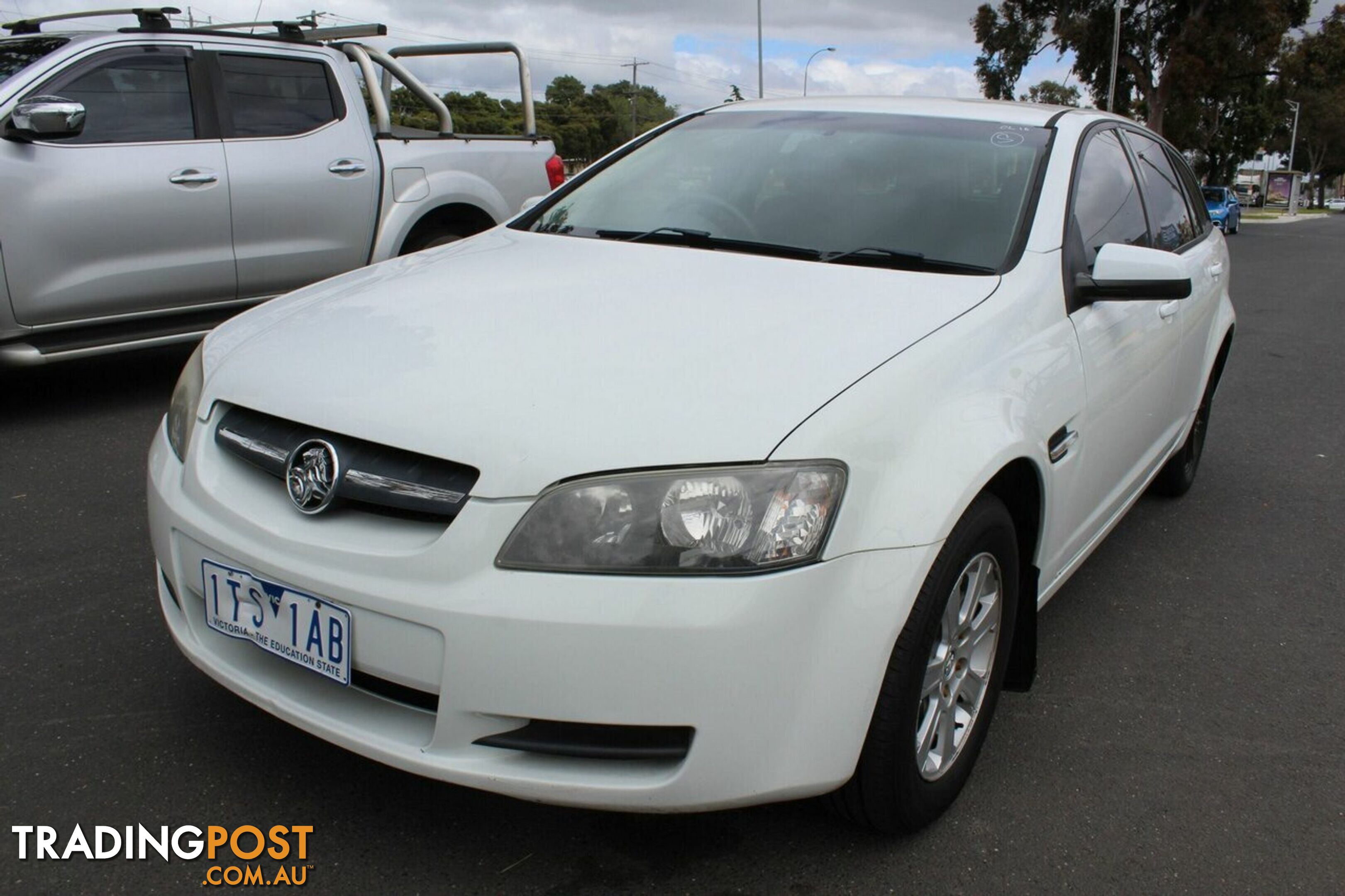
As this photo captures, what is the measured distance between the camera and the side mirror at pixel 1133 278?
8.89 ft

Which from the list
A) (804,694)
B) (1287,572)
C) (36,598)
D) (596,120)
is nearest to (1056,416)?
(804,694)

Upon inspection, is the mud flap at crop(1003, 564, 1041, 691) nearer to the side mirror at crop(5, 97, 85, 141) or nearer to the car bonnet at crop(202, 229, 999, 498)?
the car bonnet at crop(202, 229, 999, 498)

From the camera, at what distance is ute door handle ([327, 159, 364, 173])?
6027mm

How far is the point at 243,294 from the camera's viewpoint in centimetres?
577

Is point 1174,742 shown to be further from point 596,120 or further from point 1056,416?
point 596,120

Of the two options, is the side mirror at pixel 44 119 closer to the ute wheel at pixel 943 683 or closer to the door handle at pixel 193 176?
the door handle at pixel 193 176

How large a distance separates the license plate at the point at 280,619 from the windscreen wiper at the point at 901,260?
4.88 feet

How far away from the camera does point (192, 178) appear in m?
5.41

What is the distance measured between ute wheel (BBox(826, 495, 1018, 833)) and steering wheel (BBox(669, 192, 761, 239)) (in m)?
1.10

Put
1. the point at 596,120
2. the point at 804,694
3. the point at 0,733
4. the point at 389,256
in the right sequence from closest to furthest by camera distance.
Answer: the point at 804,694
the point at 0,733
the point at 389,256
the point at 596,120

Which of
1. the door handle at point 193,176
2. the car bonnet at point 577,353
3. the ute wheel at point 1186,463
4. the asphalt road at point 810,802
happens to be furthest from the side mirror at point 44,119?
the ute wheel at point 1186,463

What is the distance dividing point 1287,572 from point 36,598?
3937 millimetres

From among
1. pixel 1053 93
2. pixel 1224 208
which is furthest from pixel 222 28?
pixel 1053 93

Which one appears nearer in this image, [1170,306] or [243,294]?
[1170,306]
